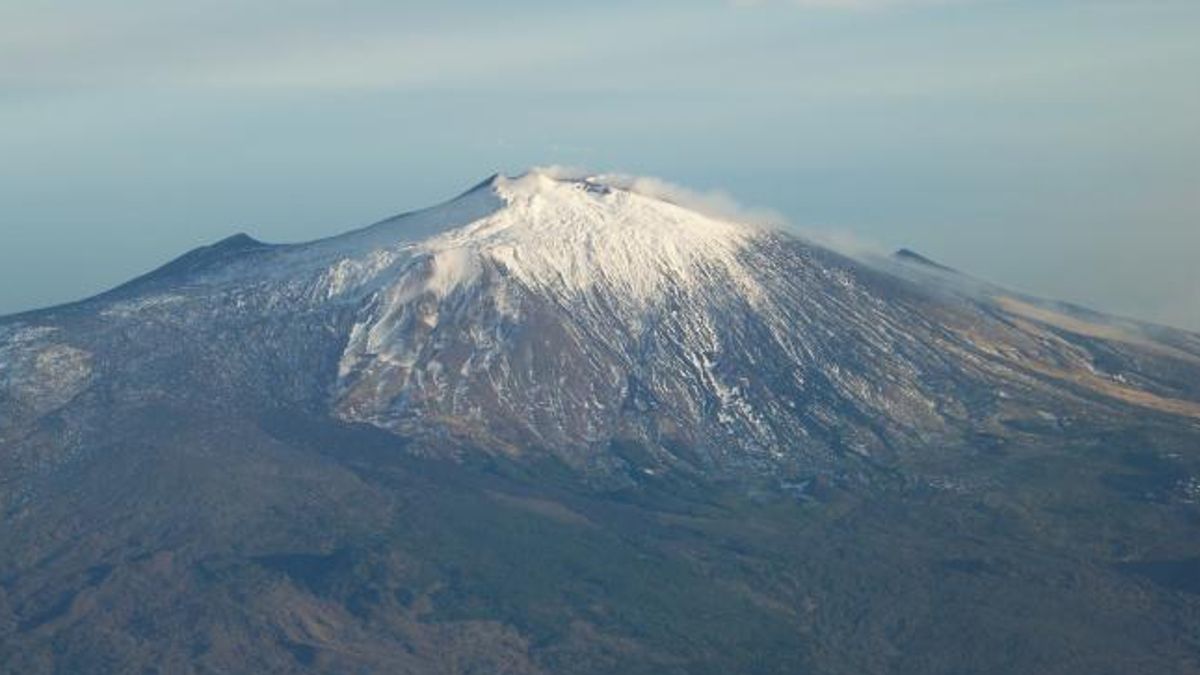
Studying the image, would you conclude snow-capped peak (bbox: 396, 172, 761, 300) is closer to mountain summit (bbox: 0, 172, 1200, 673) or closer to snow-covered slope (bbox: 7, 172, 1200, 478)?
snow-covered slope (bbox: 7, 172, 1200, 478)

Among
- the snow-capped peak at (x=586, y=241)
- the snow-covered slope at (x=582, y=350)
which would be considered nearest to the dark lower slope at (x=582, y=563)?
the snow-covered slope at (x=582, y=350)

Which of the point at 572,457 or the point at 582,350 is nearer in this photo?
the point at 572,457

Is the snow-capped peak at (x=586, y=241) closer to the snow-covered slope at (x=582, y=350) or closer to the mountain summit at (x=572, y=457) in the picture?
the snow-covered slope at (x=582, y=350)

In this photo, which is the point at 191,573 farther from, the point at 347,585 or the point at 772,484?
the point at 772,484

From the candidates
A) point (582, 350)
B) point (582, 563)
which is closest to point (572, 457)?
point (582, 350)

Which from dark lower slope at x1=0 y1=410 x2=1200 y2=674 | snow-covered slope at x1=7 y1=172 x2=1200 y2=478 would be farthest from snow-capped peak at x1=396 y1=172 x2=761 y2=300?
dark lower slope at x1=0 y1=410 x2=1200 y2=674

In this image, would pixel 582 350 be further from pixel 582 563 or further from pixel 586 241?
pixel 582 563
